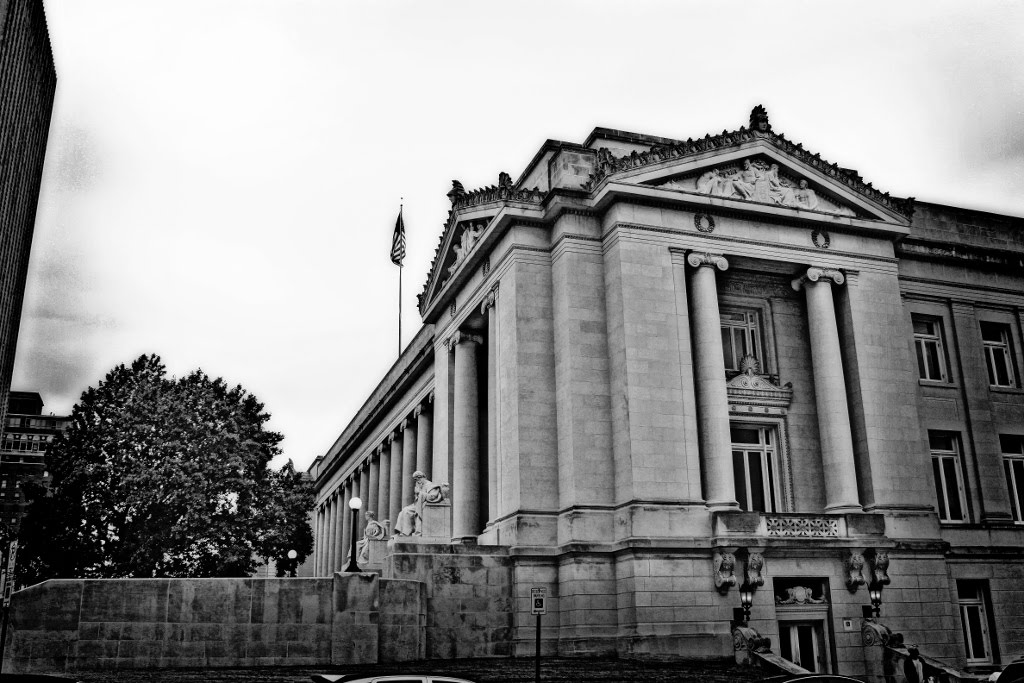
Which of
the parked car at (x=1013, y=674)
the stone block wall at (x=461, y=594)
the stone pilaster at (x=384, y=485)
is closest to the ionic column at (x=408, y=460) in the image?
the stone pilaster at (x=384, y=485)

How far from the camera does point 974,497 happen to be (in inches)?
1435

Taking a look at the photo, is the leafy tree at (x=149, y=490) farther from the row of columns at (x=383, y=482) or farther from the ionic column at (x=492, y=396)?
the ionic column at (x=492, y=396)

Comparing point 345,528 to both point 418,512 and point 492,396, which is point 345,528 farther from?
point 418,512

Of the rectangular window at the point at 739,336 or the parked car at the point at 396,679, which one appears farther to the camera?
the rectangular window at the point at 739,336

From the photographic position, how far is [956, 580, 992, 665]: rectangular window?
34.0 metres

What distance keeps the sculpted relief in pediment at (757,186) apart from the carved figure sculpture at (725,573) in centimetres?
1251

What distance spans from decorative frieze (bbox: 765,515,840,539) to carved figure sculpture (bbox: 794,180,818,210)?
11.4 metres

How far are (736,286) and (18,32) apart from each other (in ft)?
131

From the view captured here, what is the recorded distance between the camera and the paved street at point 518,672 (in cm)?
2341

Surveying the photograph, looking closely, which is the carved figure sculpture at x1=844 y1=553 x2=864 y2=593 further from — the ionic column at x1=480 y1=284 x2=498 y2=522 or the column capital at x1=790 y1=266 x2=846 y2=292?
the ionic column at x1=480 y1=284 x2=498 y2=522

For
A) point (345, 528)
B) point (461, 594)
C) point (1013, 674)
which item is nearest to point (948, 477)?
point (1013, 674)

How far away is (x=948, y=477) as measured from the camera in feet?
121

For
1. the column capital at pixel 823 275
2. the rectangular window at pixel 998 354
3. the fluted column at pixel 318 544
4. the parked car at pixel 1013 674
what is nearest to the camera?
the parked car at pixel 1013 674

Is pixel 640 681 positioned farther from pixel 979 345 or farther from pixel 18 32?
pixel 18 32
